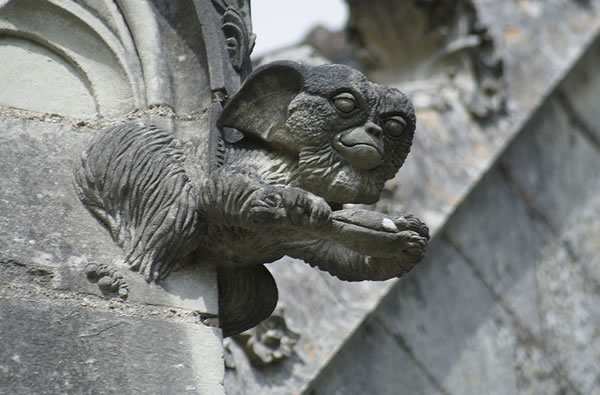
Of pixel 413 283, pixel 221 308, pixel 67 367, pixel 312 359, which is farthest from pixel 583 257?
pixel 67 367

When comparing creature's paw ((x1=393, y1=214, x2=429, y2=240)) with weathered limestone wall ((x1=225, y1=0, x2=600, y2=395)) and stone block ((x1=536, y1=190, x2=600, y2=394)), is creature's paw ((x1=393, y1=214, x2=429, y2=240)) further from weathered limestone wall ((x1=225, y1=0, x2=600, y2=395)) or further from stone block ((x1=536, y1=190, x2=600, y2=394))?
stone block ((x1=536, y1=190, x2=600, y2=394))

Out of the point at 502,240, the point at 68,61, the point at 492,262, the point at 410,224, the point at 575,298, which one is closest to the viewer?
the point at 410,224

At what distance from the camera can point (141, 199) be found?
2.68 meters

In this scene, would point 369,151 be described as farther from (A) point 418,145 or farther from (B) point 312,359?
(A) point 418,145

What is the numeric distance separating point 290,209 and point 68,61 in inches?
24.5

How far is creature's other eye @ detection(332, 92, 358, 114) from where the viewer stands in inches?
106

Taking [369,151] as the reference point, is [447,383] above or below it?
below

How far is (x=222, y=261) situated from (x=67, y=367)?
0.41m

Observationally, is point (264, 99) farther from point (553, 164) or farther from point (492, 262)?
point (553, 164)

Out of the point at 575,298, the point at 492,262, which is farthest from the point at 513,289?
the point at 575,298

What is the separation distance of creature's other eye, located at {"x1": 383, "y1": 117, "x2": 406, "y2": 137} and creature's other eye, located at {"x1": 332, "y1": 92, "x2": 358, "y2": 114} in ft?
0.26

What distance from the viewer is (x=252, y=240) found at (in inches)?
107

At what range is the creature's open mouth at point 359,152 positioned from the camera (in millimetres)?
2674

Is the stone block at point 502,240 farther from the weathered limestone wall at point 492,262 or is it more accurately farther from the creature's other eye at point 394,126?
the creature's other eye at point 394,126
